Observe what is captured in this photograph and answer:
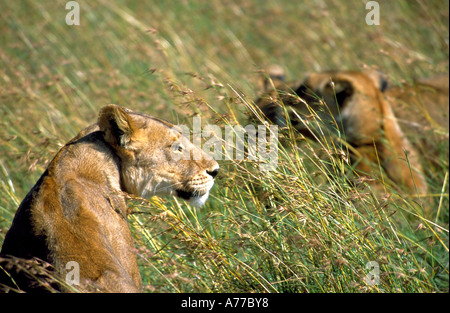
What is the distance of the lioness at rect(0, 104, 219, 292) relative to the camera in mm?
2744

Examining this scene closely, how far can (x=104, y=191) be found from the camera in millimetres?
3162

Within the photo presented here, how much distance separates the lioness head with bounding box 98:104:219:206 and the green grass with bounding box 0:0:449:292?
128 millimetres

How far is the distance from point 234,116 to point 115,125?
0.79 metres

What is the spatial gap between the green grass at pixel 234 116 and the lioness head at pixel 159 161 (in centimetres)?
13

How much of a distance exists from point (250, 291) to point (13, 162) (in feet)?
8.60

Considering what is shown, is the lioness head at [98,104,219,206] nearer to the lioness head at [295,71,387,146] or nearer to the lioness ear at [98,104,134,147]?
the lioness ear at [98,104,134,147]

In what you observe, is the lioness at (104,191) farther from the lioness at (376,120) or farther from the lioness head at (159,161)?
the lioness at (376,120)

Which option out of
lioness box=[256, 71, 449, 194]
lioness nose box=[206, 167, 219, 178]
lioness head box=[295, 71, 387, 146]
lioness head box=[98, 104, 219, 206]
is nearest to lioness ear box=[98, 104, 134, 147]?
lioness head box=[98, 104, 219, 206]

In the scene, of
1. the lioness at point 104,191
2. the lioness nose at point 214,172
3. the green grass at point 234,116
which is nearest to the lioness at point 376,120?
the green grass at point 234,116

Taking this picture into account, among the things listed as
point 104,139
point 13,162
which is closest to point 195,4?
point 13,162

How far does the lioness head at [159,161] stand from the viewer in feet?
10.8
